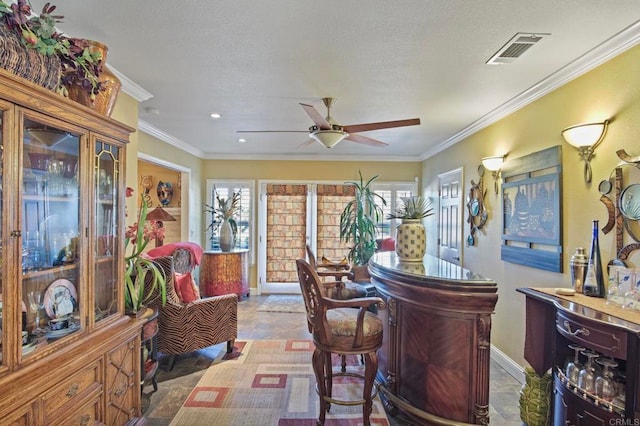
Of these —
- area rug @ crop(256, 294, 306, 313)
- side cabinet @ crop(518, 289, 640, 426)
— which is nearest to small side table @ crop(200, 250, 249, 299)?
area rug @ crop(256, 294, 306, 313)

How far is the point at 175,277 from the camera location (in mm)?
3287

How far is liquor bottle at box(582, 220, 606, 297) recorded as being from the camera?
7.00 ft

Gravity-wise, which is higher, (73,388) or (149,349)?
(73,388)

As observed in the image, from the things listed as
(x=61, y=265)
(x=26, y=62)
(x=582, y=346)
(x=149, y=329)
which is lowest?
(x=149, y=329)

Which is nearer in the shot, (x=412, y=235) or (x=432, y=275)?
(x=432, y=275)

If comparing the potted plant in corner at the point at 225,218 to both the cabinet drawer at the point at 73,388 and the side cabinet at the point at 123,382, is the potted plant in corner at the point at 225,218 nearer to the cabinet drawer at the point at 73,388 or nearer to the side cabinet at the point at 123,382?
the side cabinet at the point at 123,382

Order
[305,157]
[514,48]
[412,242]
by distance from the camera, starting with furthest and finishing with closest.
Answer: [305,157], [412,242], [514,48]

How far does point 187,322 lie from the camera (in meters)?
3.26

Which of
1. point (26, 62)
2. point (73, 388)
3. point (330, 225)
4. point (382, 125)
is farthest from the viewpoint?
point (330, 225)

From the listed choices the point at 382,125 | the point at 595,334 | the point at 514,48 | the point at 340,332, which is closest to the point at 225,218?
the point at 382,125

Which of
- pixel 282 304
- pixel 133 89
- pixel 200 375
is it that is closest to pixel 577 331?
pixel 200 375

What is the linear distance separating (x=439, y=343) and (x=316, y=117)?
1894 millimetres

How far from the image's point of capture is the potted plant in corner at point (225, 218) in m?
5.84

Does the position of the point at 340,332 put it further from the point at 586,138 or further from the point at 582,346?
the point at 586,138
